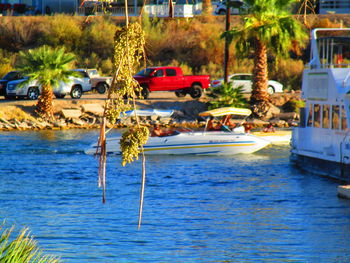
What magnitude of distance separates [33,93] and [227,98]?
12.3m

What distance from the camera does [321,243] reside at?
17.3 m

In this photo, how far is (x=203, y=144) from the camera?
32.3m

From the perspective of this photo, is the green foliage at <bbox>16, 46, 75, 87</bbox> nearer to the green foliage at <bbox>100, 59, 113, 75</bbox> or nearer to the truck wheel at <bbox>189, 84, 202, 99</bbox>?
the truck wheel at <bbox>189, 84, 202, 99</bbox>

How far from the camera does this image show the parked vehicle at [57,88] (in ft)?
148

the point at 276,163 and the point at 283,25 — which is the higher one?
the point at 283,25

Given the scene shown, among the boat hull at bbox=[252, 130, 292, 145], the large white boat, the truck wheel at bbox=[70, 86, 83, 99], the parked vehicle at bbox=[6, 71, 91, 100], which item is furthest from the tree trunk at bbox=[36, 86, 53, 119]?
the large white boat

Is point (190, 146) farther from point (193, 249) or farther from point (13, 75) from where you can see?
point (13, 75)

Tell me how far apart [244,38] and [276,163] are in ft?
43.1

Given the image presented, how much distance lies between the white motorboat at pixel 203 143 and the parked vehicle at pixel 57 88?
41.4 ft

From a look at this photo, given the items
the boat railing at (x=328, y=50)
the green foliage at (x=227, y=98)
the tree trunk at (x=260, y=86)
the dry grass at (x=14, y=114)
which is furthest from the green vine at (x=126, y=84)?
the tree trunk at (x=260, y=86)

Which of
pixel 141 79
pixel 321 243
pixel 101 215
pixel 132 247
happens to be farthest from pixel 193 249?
pixel 141 79

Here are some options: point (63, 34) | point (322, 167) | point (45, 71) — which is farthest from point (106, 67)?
point (322, 167)

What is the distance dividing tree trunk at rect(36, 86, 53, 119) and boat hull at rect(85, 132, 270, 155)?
10.9 meters

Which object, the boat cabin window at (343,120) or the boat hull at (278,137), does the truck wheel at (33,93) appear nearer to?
the boat hull at (278,137)
